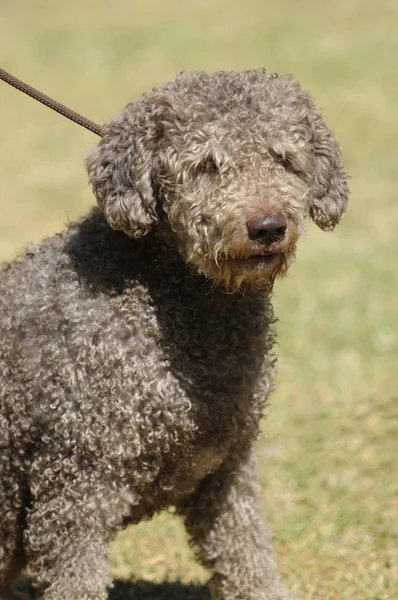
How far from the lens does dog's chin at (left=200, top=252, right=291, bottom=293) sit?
3502 mm

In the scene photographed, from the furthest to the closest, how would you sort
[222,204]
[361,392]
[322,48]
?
[322,48]
[361,392]
[222,204]

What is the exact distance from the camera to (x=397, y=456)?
606cm

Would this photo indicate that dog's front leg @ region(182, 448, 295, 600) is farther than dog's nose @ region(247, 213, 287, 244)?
Yes

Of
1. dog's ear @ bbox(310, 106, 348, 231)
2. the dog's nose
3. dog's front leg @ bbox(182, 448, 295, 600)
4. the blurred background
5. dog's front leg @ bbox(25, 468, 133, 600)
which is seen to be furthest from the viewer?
the blurred background

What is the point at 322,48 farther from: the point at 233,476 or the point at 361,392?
the point at 233,476

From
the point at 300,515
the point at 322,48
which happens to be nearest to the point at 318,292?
the point at 300,515

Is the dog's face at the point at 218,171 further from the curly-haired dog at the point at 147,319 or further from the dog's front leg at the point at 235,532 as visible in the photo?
the dog's front leg at the point at 235,532

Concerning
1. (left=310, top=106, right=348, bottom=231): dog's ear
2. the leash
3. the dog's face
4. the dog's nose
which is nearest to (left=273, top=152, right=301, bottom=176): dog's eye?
the dog's face

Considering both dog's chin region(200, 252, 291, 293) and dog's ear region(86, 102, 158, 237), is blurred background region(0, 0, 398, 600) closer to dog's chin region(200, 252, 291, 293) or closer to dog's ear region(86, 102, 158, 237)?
dog's ear region(86, 102, 158, 237)

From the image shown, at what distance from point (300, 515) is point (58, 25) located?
684 inches

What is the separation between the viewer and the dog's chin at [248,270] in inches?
138

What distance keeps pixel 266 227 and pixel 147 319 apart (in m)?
0.68

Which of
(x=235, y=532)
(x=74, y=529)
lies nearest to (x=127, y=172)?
(x=74, y=529)

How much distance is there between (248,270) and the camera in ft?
11.5
